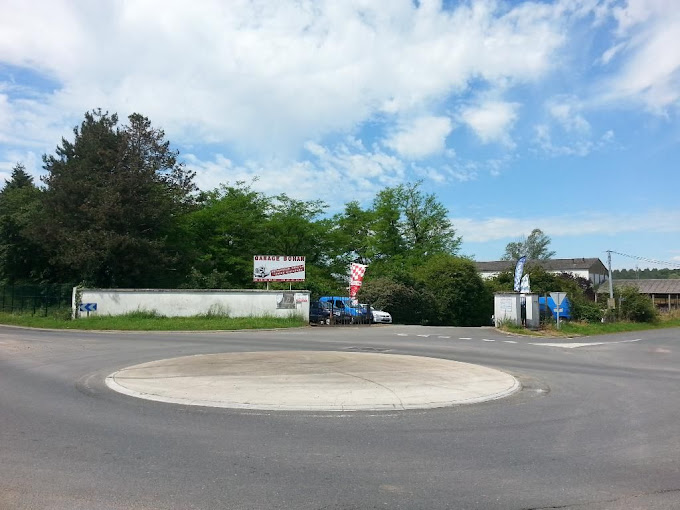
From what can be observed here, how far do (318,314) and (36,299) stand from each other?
59.7ft

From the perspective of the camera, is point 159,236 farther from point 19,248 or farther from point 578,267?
point 578,267

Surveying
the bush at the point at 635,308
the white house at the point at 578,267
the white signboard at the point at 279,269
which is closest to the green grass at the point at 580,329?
the bush at the point at 635,308

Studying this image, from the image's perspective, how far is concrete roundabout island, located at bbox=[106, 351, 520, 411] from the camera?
9.32 meters

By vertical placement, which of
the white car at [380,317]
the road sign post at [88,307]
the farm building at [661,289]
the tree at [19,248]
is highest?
the tree at [19,248]

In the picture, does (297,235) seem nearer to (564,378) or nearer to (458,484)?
(564,378)

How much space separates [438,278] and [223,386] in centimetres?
4010

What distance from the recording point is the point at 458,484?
17.8 ft

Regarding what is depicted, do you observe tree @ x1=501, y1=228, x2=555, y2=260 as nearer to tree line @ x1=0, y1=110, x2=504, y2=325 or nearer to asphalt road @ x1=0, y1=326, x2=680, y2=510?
tree line @ x1=0, y1=110, x2=504, y2=325

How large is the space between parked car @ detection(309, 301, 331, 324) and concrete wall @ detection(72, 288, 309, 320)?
224cm

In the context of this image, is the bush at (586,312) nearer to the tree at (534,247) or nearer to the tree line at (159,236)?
the tree line at (159,236)

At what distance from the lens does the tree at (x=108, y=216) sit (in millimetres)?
36281

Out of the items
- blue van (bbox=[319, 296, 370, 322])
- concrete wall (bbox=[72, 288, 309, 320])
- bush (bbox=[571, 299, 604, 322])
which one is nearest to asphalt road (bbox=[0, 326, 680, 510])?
concrete wall (bbox=[72, 288, 309, 320])

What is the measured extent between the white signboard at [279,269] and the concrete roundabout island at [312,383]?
20782 mm

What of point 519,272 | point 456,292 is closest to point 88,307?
point 519,272
